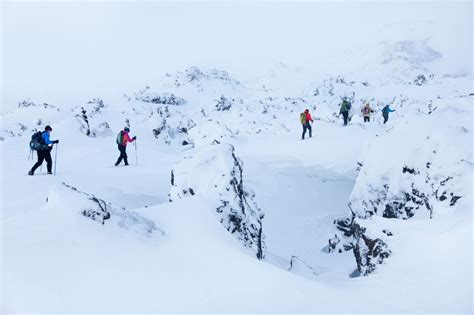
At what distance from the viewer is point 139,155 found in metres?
19.5

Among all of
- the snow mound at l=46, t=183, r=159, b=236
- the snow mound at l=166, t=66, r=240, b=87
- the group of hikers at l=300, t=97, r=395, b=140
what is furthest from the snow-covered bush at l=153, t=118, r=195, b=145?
the snow mound at l=166, t=66, r=240, b=87

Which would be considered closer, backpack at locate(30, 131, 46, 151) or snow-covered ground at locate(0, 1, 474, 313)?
snow-covered ground at locate(0, 1, 474, 313)

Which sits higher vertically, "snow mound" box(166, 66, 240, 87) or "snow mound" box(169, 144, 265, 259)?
"snow mound" box(166, 66, 240, 87)

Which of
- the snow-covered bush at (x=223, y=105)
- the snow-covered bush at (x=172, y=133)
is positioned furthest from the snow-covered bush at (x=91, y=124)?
the snow-covered bush at (x=223, y=105)

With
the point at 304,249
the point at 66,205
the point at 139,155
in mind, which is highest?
the point at 66,205

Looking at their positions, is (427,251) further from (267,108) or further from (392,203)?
(267,108)

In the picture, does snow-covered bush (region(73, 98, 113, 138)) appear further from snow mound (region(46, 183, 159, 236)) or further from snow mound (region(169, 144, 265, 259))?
snow mound (region(46, 183, 159, 236))

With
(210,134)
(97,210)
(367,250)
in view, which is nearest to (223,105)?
(210,134)

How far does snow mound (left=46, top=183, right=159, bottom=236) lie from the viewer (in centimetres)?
582

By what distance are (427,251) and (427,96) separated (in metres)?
32.6

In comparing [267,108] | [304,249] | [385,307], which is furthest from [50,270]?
[267,108]

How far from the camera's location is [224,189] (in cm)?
848

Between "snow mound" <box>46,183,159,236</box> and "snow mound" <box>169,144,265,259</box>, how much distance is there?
6.37ft

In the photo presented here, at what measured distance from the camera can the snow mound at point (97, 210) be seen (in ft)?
19.1
